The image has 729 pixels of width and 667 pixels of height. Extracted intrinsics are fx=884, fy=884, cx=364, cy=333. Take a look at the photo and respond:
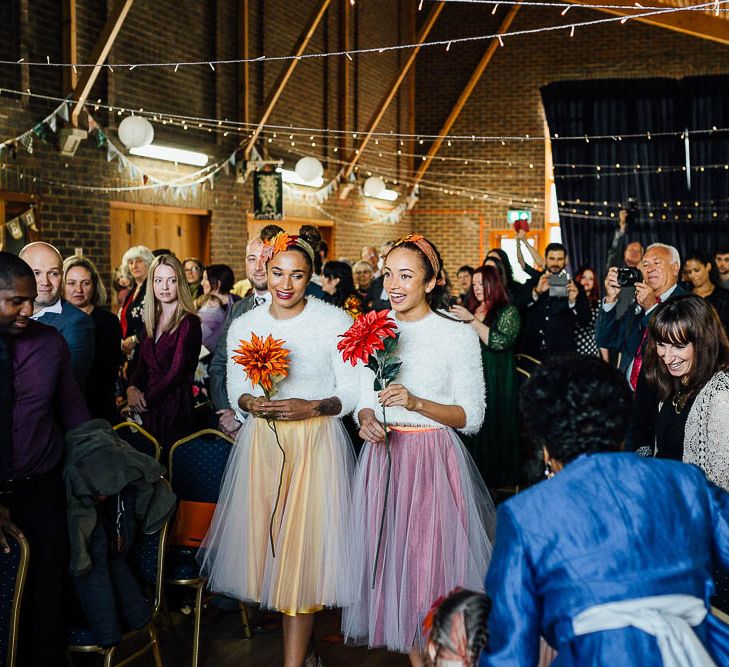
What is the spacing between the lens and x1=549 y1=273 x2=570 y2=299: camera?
21.5 ft

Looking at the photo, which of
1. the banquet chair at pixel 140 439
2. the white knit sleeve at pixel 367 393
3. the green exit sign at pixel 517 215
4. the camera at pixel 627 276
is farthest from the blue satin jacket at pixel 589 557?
the green exit sign at pixel 517 215

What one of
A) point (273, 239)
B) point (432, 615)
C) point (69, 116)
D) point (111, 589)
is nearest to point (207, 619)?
point (111, 589)

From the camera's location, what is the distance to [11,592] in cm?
252

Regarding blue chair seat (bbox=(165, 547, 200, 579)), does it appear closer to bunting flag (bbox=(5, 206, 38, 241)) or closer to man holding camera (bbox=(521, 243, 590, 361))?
man holding camera (bbox=(521, 243, 590, 361))

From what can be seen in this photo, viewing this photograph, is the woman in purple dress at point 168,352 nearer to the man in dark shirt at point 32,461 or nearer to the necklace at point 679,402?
the man in dark shirt at point 32,461

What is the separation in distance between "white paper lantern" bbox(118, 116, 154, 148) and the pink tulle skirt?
5.92 meters

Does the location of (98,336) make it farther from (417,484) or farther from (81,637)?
(417,484)

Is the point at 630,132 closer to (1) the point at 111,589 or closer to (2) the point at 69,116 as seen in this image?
(2) the point at 69,116

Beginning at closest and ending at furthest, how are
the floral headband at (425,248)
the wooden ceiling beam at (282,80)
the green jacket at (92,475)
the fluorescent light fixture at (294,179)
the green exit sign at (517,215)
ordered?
the green jacket at (92,475) < the floral headband at (425,248) < the wooden ceiling beam at (282,80) < the fluorescent light fixture at (294,179) < the green exit sign at (517,215)

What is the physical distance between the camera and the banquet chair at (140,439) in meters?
3.40

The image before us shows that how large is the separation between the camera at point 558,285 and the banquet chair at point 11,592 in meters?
4.78

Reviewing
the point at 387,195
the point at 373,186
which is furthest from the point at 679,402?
the point at 387,195

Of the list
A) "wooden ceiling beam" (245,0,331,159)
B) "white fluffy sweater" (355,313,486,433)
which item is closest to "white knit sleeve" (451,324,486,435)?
"white fluffy sweater" (355,313,486,433)

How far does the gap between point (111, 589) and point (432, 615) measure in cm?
142
